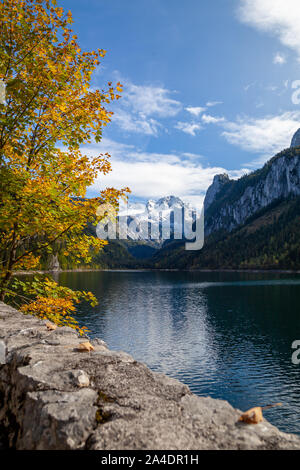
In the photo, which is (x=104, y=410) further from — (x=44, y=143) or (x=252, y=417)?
(x=44, y=143)

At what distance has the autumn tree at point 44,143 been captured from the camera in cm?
934

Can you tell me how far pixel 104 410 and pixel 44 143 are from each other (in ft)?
33.5

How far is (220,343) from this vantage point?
49312 millimetres

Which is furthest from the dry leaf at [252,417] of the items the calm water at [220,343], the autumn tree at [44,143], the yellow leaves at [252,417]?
the calm water at [220,343]

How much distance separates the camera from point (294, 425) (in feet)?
78.8

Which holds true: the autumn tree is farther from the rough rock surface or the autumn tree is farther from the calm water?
the calm water

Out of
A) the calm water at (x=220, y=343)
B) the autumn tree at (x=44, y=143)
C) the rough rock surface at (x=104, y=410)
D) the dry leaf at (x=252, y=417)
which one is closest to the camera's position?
the rough rock surface at (x=104, y=410)

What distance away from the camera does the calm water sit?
30.7 m

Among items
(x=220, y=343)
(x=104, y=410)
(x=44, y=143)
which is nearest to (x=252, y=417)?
(x=104, y=410)

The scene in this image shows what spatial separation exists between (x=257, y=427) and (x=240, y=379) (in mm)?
34959

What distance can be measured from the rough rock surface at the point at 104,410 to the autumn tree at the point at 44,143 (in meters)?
5.02

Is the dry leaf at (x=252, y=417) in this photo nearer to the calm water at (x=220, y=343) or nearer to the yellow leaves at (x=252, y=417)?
the yellow leaves at (x=252, y=417)

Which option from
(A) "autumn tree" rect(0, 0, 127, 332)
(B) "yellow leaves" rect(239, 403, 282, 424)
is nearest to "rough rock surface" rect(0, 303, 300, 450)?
(B) "yellow leaves" rect(239, 403, 282, 424)

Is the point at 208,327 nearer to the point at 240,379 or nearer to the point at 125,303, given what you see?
the point at 240,379
